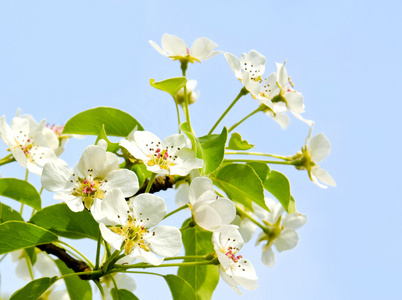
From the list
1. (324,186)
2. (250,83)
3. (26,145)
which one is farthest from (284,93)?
(26,145)

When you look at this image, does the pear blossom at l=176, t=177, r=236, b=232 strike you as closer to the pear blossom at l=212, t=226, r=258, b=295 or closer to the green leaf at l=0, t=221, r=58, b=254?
the pear blossom at l=212, t=226, r=258, b=295

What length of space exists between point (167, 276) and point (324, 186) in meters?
0.85

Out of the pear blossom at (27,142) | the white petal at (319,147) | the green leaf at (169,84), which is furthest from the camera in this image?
the white petal at (319,147)

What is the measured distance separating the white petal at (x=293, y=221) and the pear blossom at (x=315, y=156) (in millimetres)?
277

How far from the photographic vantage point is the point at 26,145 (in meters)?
2.58

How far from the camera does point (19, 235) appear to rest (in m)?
1.94

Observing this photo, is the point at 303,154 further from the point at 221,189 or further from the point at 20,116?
the point at 20,116

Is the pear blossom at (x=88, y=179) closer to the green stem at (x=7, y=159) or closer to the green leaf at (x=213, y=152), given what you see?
the green leaf at (x=213, y=152)

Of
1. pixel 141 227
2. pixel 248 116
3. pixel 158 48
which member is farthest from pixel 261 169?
pixel 158 48

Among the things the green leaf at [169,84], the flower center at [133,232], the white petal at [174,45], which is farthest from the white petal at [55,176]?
the white petal at [174,45]

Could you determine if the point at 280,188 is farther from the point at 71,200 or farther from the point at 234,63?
the point at 71,200

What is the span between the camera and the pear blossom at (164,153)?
197 centimetres

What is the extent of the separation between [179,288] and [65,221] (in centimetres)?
52

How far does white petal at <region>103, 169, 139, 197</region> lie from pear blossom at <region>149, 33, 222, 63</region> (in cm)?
84
